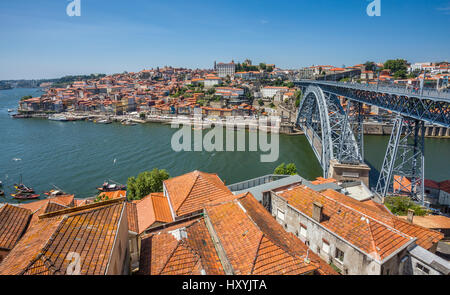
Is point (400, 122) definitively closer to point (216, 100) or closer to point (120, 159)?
point (120, 159)

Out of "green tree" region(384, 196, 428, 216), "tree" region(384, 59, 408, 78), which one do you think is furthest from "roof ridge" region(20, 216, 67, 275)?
"tree" region(384, 59, 408, 78)

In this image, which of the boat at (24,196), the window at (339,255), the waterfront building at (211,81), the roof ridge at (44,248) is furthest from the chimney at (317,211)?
the waterfront building at (211,81)

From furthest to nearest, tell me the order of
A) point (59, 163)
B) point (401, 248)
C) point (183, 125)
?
point (183, 125) < point (59, 163) < point (401, 248)

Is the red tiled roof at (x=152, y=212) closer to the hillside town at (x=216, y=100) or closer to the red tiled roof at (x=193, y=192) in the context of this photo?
the red tiled roof at (x=193, y=192)
